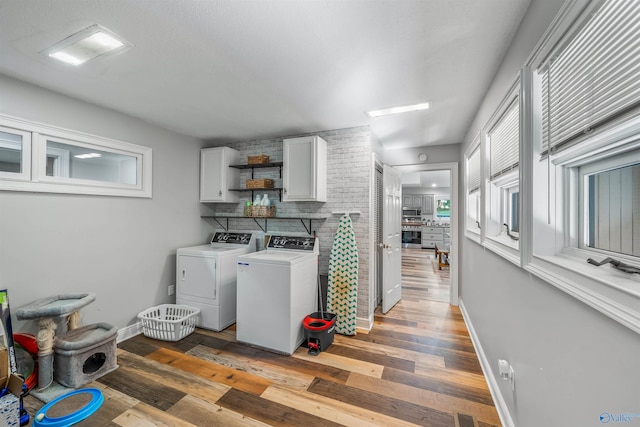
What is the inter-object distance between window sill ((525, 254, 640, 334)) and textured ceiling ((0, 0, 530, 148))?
50.1 inches

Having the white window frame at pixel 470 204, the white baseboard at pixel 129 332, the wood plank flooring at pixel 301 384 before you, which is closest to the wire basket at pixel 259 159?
the wood plank flooring at pixel 301 384

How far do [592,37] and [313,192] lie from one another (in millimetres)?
2352

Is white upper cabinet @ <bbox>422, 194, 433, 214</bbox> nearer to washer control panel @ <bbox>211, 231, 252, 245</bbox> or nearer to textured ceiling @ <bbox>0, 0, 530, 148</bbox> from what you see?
textured ceiling @ <bbox>0, 0, 530, 148</bbox>

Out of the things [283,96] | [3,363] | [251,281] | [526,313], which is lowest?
[3,363]

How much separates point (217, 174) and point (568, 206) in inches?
138

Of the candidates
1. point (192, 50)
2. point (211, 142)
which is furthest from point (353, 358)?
point (211, 142)

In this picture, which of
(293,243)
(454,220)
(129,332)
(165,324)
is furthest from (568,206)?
(129,332)

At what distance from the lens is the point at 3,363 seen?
1.55 meters

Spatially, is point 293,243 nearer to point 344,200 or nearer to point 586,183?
point 344,200

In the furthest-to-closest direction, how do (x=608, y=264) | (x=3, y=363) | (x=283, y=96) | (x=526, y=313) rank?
(x=283, y=96), (x=3, y=363), (x=526, y=313), (x=608, y=264)

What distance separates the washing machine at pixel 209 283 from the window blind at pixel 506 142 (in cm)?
286

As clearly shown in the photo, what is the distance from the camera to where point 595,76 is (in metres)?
0.89

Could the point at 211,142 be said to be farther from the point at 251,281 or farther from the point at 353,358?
the point at 353,358

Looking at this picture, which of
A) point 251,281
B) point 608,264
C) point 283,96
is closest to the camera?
point 608,264
